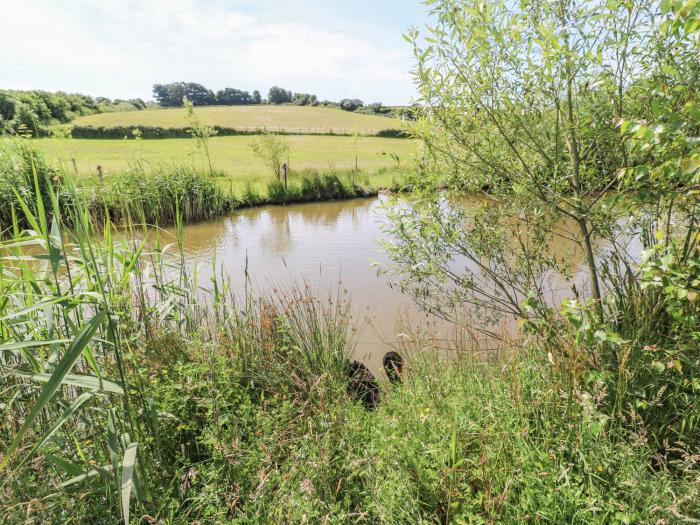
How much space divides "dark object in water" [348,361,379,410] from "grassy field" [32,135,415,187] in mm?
14149

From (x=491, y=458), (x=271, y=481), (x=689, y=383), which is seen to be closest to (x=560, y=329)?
(x=689, y=383)

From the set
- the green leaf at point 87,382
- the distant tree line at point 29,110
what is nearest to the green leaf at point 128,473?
the green leaf at point 87,382

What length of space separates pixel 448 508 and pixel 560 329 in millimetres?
1659

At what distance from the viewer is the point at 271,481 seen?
2.12 meters

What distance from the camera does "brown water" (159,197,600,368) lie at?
5.34 meters

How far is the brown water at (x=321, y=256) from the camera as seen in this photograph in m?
5.34

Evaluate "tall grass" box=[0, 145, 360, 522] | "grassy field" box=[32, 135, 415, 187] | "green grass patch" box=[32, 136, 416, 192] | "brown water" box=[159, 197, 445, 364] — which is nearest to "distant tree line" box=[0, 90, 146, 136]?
"tall grass" box=[0, 145, 360, 522]

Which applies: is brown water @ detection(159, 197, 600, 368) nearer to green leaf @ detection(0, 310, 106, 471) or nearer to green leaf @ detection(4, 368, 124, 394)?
green leaf @ detection(4, 368, 124, 394)

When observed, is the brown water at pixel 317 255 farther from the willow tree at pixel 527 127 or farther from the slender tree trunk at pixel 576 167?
the slender tree trunk at pixel 576 167

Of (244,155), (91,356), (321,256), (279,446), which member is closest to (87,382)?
(91,356)

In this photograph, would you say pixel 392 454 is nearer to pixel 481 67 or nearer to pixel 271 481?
pixel 271 481

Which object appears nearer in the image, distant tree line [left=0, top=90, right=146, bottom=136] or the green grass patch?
distant tree line [left=0, top=90, right=146, bottom=136]

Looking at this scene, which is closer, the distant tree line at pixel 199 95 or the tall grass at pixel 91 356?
the tall grass at pixel 91 356

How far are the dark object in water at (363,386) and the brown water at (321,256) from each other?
1.45 ft
